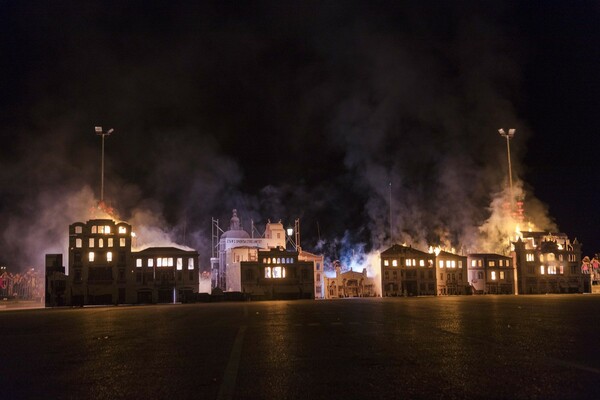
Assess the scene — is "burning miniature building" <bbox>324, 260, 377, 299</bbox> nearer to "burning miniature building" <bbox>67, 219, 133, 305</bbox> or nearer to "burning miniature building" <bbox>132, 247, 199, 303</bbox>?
"burning miniature building" <bbox>132, 247, 199, 303</bbox>

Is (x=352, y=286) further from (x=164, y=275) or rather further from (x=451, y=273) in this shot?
(x=164, y=275)

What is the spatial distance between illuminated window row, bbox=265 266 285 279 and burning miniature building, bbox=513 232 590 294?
49.6 meters

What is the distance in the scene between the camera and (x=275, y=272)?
10781 centimetres

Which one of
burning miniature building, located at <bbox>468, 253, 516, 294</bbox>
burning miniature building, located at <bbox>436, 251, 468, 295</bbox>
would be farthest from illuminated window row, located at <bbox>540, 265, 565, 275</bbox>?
burning miniature building, located at <bbox>436, 251, 468, 295</bbox>

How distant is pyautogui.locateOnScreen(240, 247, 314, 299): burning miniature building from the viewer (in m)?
106

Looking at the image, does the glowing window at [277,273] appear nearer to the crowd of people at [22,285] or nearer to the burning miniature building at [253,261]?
the burning miniature building at [253,261]

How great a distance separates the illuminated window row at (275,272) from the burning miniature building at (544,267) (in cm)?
4962

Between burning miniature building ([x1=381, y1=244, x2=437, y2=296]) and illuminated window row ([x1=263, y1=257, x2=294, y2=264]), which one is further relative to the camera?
burning miniature building ([x1=381, y1=244, x2=437, y2=296])

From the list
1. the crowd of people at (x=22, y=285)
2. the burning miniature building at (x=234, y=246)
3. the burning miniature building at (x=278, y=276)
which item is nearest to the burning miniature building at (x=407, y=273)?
the burning miniature building at (x=278, y=276)

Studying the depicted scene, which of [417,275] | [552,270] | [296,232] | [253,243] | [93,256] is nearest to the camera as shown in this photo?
[93,256]

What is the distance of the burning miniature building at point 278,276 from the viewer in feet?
347

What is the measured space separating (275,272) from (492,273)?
4575cm

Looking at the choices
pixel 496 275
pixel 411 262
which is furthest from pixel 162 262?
pixel 496 275

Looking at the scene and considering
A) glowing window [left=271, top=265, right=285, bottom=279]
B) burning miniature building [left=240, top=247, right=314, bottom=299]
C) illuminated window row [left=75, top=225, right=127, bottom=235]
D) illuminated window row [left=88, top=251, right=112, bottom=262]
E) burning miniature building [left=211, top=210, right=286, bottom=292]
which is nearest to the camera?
illuminated window row [left=88, top=251, right=112, bottom=262]
